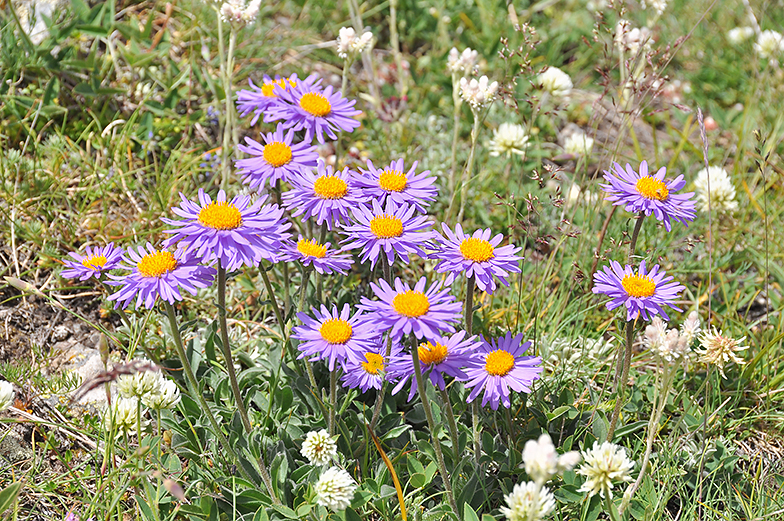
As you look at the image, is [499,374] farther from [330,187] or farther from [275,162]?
[275,162]

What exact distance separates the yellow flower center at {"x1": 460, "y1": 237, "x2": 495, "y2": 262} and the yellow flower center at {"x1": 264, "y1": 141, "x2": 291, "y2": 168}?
791 millimetres

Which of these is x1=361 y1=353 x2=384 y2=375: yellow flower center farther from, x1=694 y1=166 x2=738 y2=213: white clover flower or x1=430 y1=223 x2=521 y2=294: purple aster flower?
x1=694 y1=166 x2=738 y2=213: white clover flower

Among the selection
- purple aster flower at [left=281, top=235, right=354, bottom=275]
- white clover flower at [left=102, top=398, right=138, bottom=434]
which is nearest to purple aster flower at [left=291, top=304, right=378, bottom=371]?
purple aster flower at [left=281, top=235, right=354, bottom=275]

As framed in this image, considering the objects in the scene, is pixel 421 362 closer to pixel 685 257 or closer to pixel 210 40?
pixel 685 257

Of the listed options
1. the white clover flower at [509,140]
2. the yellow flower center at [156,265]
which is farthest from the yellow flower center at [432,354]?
the white clover flower at [509,140]

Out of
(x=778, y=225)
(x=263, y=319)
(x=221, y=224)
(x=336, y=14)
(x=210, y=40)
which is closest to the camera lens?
(x=221, y=224)

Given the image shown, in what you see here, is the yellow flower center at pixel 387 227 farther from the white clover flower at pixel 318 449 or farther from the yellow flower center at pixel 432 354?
the white clover flower at pixel 318 449

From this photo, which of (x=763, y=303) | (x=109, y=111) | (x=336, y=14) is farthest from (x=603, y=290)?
(x=336, y=14)

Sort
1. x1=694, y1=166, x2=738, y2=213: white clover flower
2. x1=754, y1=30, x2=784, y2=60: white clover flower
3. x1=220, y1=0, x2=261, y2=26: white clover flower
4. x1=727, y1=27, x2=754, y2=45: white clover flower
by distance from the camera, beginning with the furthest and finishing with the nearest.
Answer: x1=727, y1=27, x2=754, y2=45: white clover flower
x1=754, y1=30, x2=784, y2=60: white clover flower
x1=694, y1=166, x2=738, y2=213: white clover flower
x1=220, y1=0, x2=261, y2=26: white clover flower

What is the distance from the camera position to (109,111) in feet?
12.8

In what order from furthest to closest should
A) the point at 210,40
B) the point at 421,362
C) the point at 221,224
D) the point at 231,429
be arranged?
the point at 210,40 → the point at 231,429 → the point at 421,362 → the point at 221,224

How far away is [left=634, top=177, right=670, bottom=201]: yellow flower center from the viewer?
2305 mm

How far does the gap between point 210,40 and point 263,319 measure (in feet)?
7.20

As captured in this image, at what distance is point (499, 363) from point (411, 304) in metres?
0.42
